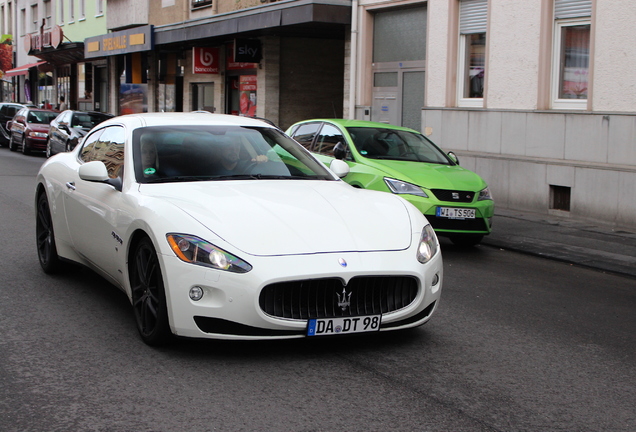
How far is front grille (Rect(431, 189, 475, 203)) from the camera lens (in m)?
10.0

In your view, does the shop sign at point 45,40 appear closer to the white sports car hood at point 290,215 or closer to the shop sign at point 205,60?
the shop sign at point 205,60

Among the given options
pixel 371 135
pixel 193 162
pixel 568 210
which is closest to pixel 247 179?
pixel 193 162

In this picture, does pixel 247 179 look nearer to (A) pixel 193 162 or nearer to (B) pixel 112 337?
(A) pixel 193 162

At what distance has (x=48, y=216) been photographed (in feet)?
25.4

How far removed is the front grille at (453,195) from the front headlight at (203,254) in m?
5.44

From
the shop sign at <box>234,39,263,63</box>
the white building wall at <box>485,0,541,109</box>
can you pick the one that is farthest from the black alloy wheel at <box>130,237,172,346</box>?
the shop sign at <box>234,39,263,63</box>

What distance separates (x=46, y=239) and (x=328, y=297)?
12.2ft

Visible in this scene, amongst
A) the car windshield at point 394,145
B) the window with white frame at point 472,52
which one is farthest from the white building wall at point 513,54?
the car windshield at point 394,145

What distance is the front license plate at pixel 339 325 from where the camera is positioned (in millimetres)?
4938

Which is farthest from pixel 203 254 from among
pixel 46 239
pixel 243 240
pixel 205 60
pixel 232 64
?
pixel 205 60

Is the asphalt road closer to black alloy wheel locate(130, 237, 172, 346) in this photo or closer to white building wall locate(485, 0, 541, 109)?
black alloy wheel locate(130, 237, 172, 346)

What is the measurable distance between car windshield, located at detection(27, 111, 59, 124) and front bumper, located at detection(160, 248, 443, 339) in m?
25.9

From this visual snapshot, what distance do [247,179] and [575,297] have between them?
3.39m

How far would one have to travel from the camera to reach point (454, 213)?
1004 centimetres
